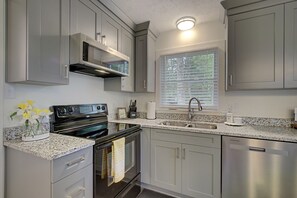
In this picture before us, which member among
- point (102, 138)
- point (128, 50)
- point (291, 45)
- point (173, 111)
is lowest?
point (102, 138)

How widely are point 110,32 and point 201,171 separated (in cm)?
209

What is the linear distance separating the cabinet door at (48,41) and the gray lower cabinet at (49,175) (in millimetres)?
632

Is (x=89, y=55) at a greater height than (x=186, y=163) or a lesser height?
greater

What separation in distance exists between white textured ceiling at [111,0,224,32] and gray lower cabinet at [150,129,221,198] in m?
1.64

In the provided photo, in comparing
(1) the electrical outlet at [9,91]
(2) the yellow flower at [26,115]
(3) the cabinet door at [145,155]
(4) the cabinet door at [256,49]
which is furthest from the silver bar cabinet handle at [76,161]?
(4) the cabinet door at [256,49]

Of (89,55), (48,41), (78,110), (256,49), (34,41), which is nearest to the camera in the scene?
(34,41)

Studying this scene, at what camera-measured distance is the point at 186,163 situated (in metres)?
1.79

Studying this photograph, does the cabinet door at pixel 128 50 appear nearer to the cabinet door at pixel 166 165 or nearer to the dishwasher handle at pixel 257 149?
the cabinet door at pixel 166 165

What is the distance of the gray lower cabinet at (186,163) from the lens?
1.66m

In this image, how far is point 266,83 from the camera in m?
1.68

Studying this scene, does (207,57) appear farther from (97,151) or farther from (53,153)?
(53,153)

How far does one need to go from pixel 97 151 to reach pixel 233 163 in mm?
1383

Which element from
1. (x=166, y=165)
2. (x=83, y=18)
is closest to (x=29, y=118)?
(x=83, y=18)

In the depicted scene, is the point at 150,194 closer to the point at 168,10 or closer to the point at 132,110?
the point at 132,110
